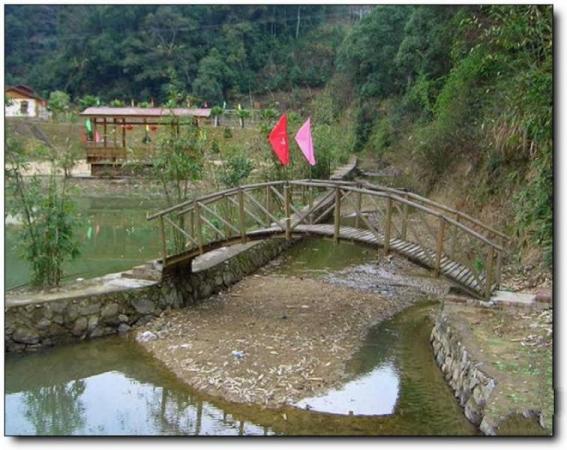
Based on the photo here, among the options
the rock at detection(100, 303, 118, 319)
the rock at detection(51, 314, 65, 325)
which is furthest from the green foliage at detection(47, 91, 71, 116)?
the rock at detection(51, 314, 65, 325)

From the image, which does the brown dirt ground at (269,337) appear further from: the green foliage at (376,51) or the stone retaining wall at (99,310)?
the green foliage at (376,51)

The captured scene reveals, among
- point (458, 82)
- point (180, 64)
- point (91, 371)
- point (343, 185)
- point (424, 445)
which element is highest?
point (180, 64)

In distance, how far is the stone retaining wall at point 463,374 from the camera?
15.6ft

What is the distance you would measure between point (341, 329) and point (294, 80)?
23110 mm

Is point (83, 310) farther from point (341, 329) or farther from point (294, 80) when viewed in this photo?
point (294, 80)

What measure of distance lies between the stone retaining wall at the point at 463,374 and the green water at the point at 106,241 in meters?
4.56

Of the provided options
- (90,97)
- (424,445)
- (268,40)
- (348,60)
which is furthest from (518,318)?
(90,97)

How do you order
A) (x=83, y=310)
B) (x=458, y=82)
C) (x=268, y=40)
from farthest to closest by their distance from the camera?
(x=268, y=40) < (x=458, y=82) < (x=83, y=310)

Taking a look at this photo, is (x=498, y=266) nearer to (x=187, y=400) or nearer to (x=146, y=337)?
(x=187, y=400)

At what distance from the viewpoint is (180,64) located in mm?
26453

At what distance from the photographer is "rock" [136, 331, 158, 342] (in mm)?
7117

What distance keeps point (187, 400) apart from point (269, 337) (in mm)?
1601

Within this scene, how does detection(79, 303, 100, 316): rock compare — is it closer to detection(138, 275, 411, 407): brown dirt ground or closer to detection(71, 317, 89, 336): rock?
detection(71, 317, 89, 336): rock

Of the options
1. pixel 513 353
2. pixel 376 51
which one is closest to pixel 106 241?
pixel 513 353
